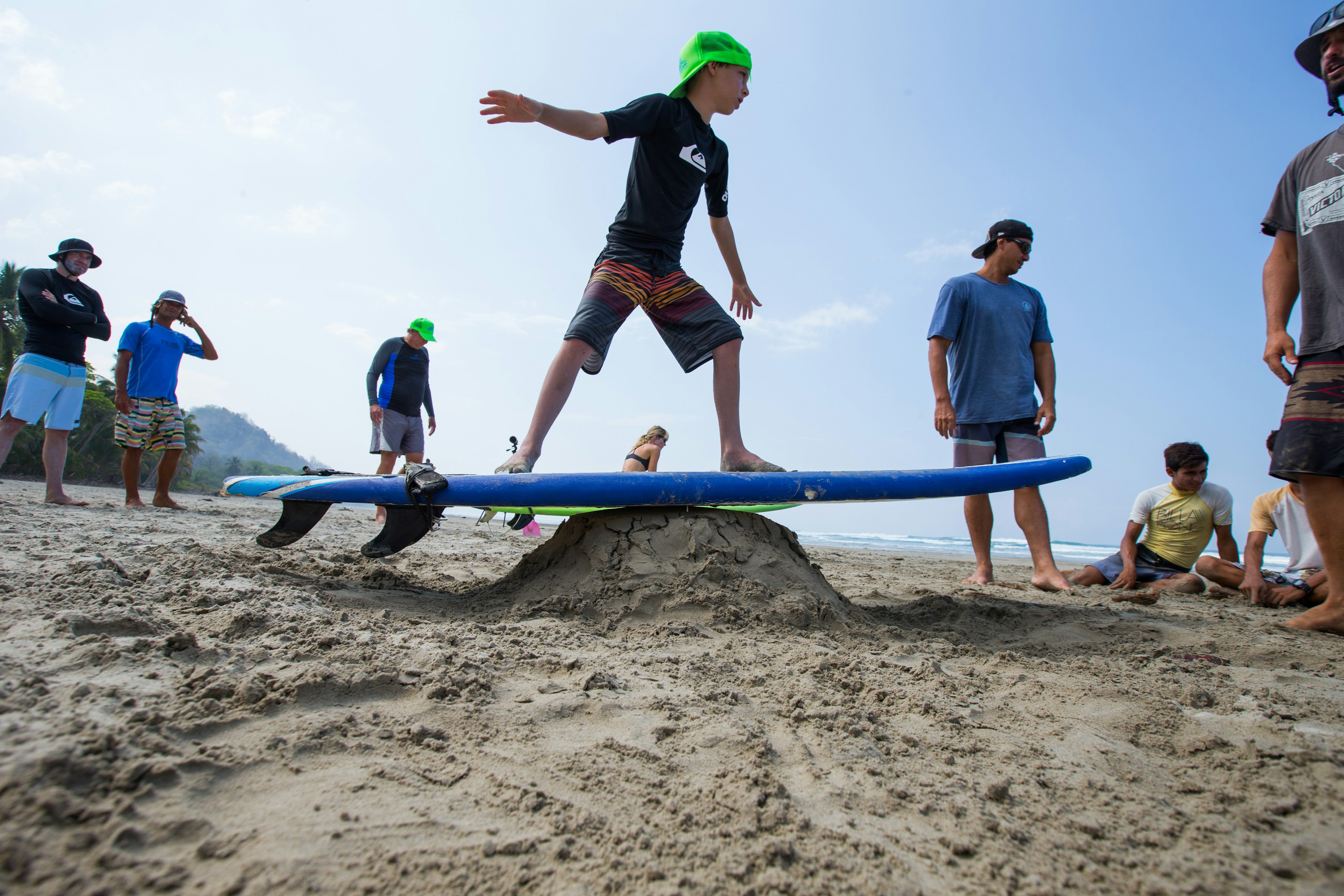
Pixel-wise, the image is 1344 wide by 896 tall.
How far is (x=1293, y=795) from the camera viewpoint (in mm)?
985

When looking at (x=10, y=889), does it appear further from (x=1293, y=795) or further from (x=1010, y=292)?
(x=1010, y=292)

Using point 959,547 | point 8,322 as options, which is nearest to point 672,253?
point 959,547

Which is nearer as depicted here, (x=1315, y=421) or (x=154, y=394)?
(x=1315, y=421)

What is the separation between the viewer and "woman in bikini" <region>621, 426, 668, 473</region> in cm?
431

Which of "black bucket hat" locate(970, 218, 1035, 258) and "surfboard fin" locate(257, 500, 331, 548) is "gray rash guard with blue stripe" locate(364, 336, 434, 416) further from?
"black bucket hat" locate(970, 218, 1035, 258)

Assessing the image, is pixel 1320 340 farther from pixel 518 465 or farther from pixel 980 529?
pixel 518 465

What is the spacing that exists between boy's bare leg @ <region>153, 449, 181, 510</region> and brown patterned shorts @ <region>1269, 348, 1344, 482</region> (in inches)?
264

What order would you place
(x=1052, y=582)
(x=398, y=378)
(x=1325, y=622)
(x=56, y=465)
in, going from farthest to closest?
1. (x=398, y=378)
2. (x=56, y=465)
3. (x=1052, y=582)
4. (x=1325, y=622)

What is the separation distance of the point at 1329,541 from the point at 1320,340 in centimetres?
72

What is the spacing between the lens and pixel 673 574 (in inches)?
80.8

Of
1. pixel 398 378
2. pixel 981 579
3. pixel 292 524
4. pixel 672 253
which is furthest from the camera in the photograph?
pixel 398 378

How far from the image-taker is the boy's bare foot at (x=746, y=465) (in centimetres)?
255

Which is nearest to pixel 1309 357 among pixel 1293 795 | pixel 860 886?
pixel 1293 795

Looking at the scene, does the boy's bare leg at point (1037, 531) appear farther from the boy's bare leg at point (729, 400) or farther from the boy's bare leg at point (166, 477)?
the boy's bare leg at point (166, 477)
